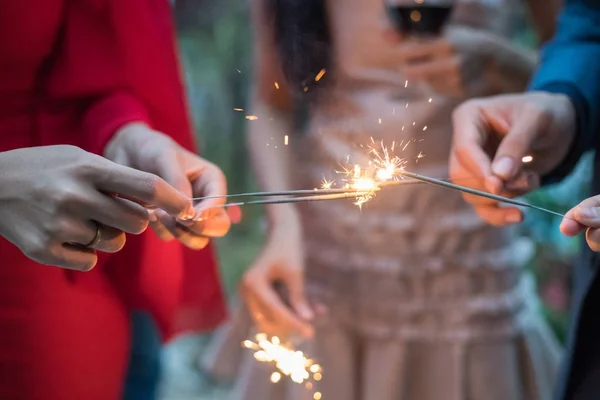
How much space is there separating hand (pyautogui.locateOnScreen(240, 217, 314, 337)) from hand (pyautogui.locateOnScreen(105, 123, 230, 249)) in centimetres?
10

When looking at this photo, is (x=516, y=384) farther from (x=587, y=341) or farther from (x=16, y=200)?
(x=16, y=200)

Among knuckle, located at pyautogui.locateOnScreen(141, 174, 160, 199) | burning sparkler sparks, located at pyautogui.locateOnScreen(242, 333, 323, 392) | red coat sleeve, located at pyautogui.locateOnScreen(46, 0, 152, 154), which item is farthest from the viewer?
burning sparkler sparks, located at pyautogui.locateOnScreen(242, 333, 323, 392)

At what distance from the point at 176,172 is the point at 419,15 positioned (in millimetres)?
247

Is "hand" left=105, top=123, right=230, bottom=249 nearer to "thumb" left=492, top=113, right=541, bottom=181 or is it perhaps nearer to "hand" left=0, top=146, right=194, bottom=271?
"hand" left=0, top=146, right=194, bottom=271

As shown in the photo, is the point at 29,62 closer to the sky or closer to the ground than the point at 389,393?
closer to the sky

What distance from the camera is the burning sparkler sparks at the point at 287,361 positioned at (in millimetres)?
541

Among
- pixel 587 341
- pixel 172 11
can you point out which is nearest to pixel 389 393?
pixel 587 341

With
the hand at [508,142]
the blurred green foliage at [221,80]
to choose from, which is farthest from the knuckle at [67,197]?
the hand at [508,142]

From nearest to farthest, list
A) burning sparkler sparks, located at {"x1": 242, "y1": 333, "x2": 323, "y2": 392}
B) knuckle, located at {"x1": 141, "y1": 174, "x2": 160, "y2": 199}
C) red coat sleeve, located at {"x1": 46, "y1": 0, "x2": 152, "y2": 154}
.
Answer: knuckle, located at {"x1": 141, "y1": 174, "x2": 160, "y2": 199} → red coat sleeve, located at {"x1": 46, "y1": 0, "x2": 152, "y2": 154} → burning sparkler sparks, located at {"x1": 242, "y1": 333, "x2": 323, "y2": 392}

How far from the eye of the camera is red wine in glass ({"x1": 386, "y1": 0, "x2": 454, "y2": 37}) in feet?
1.55

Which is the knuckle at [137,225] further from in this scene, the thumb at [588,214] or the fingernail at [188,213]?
the thumb at [588,214]

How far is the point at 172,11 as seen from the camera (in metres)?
0.49

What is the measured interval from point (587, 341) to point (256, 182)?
1.09 feet

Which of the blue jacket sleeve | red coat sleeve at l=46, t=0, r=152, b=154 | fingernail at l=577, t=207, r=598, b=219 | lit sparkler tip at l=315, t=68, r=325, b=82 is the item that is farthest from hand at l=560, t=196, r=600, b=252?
red coat sleeve at l=46, t=0, r=152, b=154
